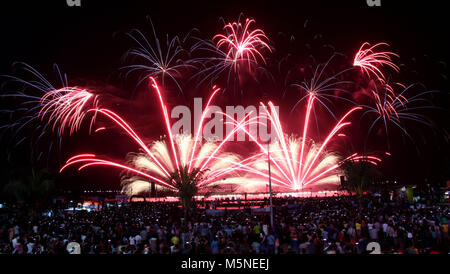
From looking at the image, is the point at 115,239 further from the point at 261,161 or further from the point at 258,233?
the point at 261,161

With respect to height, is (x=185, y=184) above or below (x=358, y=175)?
below

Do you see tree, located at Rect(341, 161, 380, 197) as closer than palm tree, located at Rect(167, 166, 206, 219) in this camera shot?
No

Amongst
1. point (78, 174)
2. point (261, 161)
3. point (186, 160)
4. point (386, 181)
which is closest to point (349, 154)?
point (261, 161)

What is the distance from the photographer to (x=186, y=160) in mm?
34625

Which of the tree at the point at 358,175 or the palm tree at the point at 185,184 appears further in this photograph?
the tree at the point at 358,175

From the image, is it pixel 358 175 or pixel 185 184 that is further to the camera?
pixel 358 175
